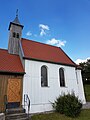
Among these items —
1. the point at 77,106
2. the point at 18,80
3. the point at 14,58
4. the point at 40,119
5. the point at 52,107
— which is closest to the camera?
the point at 40,119

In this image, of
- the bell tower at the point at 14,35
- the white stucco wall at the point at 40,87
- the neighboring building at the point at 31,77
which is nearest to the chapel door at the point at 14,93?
the neighboring building at the point at 31,77

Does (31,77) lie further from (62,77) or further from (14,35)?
(14,35)

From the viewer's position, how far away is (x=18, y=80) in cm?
1094

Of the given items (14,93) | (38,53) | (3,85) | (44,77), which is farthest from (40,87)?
(38,53)

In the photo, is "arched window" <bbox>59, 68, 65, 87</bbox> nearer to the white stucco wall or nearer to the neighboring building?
the neighboring building

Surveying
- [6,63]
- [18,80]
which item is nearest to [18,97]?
[18,80]

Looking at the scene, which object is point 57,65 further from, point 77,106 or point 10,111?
point 10,111

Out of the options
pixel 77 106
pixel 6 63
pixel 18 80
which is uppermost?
pixel 6 63

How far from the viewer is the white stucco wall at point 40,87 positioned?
11.0 metres

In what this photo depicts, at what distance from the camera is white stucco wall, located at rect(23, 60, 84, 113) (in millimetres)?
11027

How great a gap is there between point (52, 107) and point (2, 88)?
214 inches

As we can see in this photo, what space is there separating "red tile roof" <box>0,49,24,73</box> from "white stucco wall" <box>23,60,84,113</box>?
35.8 inches

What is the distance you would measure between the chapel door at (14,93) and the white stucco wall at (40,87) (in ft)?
2.07

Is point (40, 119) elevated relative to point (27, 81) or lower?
lower
